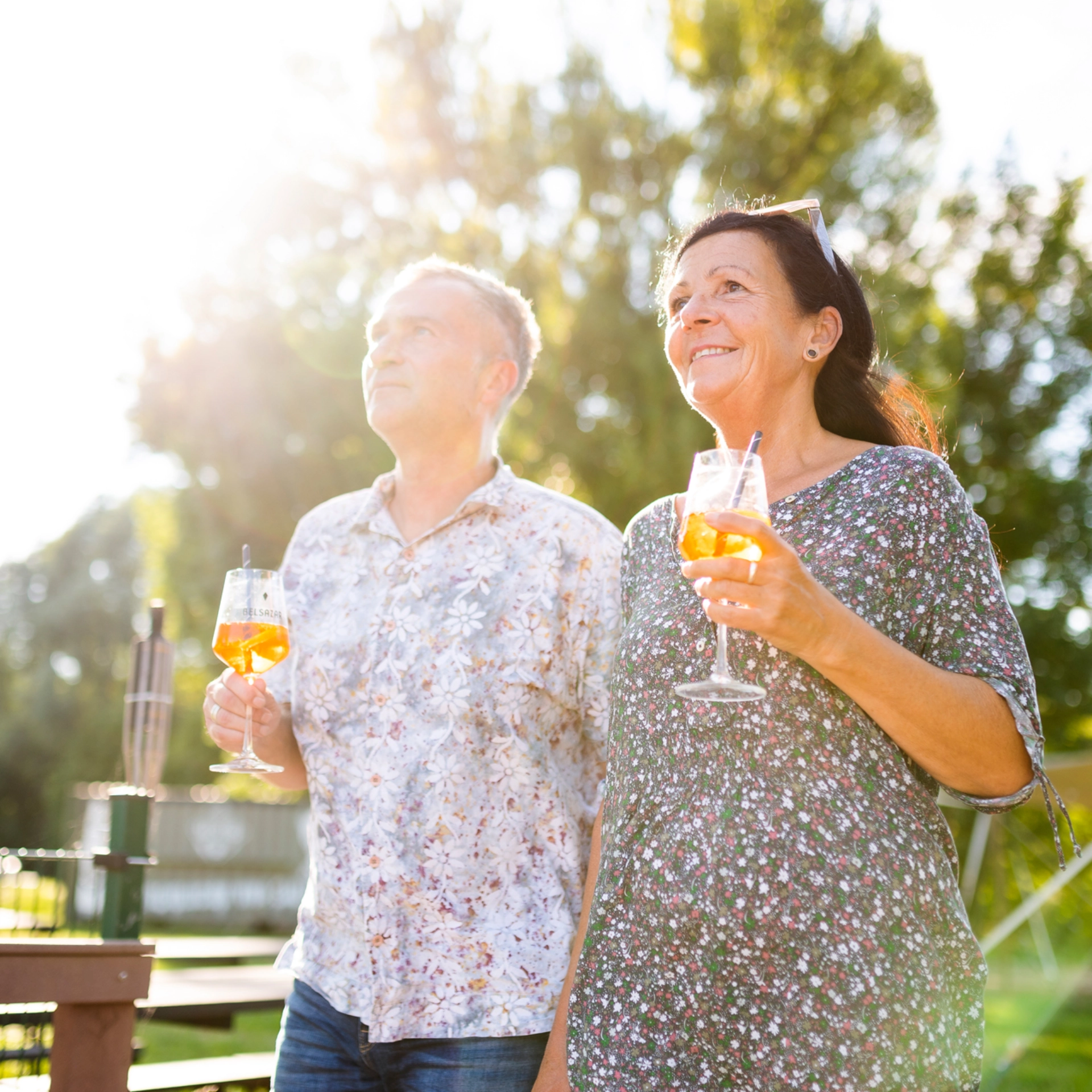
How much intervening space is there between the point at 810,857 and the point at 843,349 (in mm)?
1098

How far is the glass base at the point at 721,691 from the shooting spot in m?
1.74

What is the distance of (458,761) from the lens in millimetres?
2545

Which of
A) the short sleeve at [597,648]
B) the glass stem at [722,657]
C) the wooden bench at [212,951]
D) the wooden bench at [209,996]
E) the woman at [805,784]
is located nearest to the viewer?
the woman at [805,784]

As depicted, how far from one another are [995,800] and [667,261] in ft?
4.94

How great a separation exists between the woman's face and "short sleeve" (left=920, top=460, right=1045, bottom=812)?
0.43 metres

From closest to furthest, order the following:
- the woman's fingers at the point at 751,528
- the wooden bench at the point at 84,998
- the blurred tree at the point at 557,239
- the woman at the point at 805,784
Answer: the woman's fingers at the point at 751,528 < the woman at the point at 805,784 < the wooden bench at the point at 84,998 < the blurred tree at the point at 557,239

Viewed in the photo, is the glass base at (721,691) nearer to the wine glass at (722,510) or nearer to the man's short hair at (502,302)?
the wine glass at (722,510)

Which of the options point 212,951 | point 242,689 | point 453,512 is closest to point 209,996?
point 212,951

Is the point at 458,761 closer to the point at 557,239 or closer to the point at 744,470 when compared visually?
the point at 744,470

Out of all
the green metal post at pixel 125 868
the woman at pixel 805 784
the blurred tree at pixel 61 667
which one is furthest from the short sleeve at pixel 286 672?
the blurred tree at pixel 61 667

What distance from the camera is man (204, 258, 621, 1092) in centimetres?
243

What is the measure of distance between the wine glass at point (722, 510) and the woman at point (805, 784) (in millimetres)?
97

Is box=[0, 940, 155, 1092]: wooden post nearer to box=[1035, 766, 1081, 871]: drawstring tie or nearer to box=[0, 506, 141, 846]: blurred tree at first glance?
box=[1035, 766, 1081, 871]: drawstring tie

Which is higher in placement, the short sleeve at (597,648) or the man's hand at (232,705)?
the short sleeve at (597,648)
